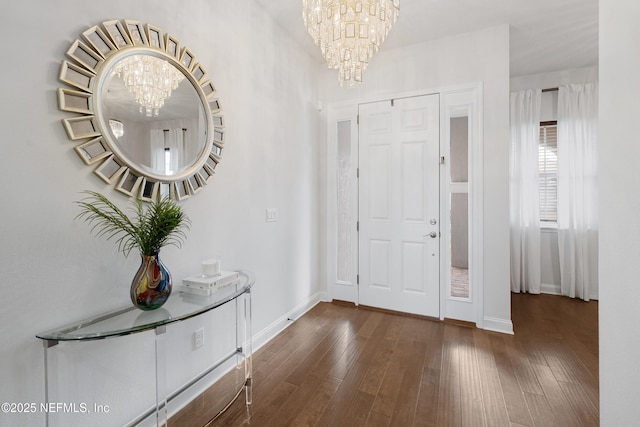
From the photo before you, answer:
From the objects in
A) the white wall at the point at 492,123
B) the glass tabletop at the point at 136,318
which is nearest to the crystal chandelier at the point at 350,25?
the white wall at the point at 492,123

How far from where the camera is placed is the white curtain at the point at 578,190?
11.7 feet

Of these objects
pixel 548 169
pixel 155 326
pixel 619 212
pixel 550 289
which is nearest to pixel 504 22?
pixel 548 169

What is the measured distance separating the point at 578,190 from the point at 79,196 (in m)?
4.96

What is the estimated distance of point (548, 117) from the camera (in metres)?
3.82

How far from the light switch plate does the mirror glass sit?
886 millimetres

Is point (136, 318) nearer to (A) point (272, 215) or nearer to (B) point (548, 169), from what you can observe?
(A) point (272, 215)

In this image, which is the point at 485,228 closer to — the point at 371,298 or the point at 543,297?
the point at 371,298

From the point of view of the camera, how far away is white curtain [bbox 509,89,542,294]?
149 inches

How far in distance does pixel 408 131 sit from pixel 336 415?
→ 2.68 meters

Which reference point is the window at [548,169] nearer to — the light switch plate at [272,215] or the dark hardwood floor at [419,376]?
the dark hardwood floor at [419,376]

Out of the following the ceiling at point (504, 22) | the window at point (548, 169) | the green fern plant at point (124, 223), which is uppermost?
the ceiling at point (504, 22)

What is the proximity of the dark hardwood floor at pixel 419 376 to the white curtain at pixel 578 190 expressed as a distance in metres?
0.87

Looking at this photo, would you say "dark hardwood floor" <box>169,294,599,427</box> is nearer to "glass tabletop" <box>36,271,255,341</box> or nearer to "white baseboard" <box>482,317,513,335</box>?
"white baseboard" <box>482,317,513,335</box>

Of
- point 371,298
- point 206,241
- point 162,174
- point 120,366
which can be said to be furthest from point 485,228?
point 120,366
